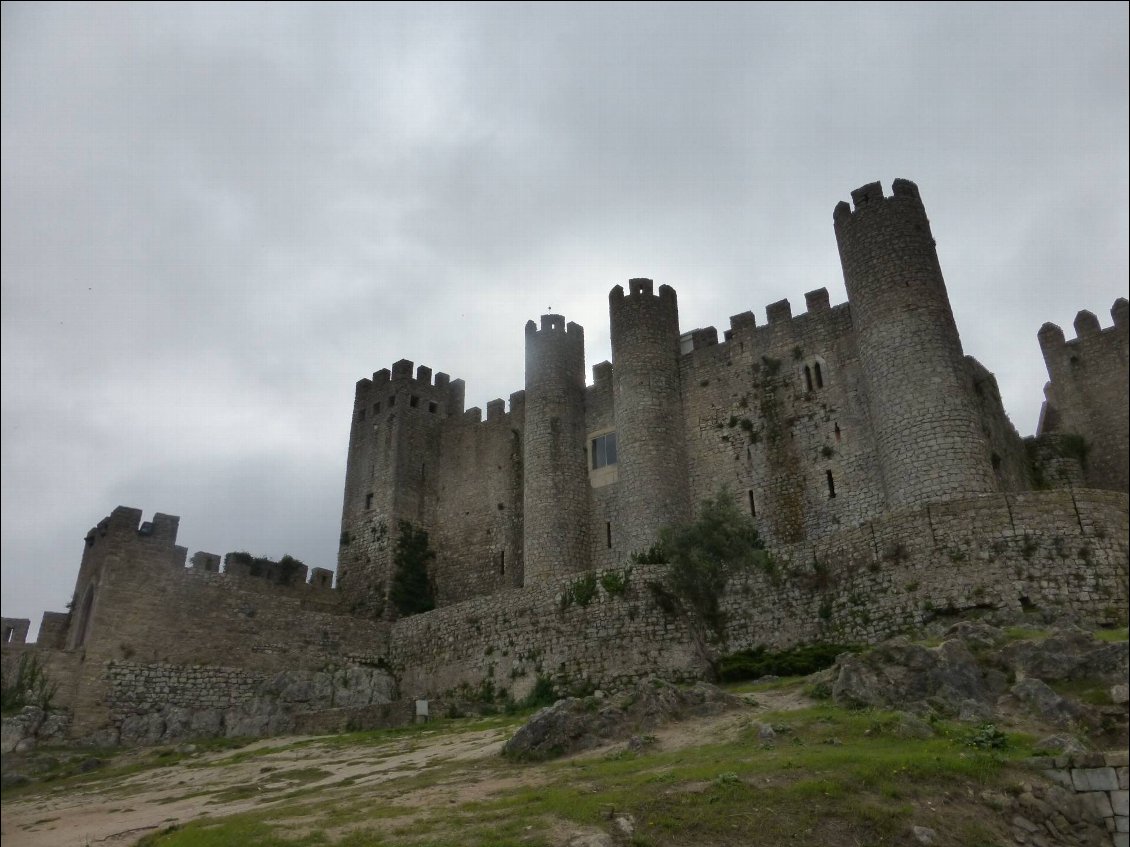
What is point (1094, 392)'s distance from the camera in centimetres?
3453

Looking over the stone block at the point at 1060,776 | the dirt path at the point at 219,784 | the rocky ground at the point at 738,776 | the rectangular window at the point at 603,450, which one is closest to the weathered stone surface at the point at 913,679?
the rocky ground at the point at 738,776

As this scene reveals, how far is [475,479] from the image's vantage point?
3956cm

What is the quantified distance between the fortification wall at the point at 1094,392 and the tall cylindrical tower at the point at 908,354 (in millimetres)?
9452

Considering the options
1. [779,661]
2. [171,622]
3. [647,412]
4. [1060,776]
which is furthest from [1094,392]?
[171,622]

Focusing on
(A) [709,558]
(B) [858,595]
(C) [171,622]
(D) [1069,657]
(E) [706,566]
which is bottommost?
(D) [1069,657]

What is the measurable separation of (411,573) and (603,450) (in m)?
9.62

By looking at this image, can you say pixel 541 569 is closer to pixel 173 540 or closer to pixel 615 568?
pixel 615 568

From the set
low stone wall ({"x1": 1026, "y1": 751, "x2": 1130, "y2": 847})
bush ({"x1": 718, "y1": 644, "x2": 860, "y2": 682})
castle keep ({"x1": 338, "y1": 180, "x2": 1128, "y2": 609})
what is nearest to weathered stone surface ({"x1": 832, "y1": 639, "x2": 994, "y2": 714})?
low stone wall ({"x1": 1026, "y1": 751, "x2": 1130, "y2": 847})

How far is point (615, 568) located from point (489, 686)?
16.8 ft

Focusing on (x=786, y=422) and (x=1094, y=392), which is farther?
(x=1094, y=392)

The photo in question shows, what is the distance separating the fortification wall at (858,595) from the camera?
787 inches

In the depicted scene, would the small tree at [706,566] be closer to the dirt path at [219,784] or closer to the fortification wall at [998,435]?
the dirt path at [219,784]

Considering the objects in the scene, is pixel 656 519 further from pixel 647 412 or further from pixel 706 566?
pixel 706 566

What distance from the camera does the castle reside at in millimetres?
21797
